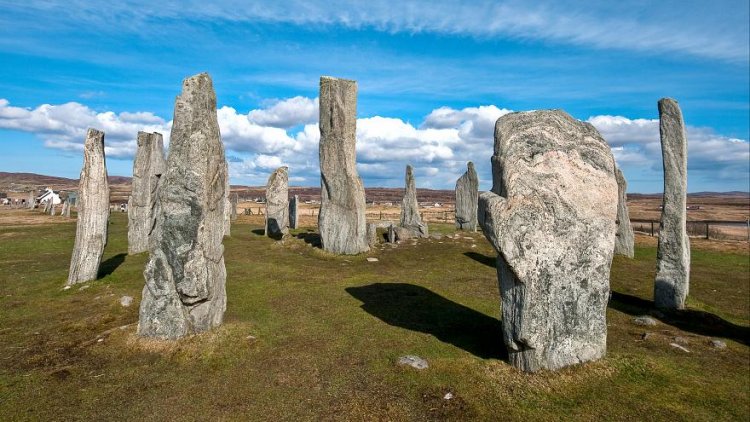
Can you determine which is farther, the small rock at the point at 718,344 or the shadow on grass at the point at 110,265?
the shadow on grass at the point at 110,265

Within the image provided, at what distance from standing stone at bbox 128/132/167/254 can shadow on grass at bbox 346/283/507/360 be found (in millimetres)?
11133

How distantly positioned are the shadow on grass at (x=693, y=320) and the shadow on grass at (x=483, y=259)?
18.2ft

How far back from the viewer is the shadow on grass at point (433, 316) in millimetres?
9625

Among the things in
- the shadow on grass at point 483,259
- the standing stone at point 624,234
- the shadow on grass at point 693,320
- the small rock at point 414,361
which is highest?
the standing stone at point 624,234

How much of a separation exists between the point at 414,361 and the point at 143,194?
16226 mm

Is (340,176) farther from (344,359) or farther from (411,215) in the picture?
(344,359)

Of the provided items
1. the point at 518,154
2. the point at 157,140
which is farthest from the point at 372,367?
the point at 157,140

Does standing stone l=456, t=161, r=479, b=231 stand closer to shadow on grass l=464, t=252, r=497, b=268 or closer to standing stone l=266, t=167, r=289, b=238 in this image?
shadow on grass l=464, t=252, r=497, b=268

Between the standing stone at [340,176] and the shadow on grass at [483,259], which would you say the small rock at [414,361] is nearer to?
the shadow on grass at [483,259]

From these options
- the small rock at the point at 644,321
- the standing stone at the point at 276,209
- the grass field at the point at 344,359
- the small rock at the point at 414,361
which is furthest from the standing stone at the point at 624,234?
the standing stone at the point at 276,209

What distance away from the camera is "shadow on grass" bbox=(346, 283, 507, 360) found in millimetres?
9625

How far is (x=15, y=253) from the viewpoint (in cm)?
1995

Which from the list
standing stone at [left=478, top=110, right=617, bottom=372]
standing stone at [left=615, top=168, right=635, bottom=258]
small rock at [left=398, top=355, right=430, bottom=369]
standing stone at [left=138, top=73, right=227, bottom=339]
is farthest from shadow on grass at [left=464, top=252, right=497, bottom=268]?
standing stone at [left=138, top=73, right=227, bottom=339]

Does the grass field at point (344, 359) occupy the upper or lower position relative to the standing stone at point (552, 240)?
lower
